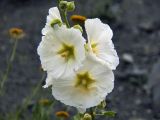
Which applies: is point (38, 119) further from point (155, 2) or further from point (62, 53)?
point (155, 2)

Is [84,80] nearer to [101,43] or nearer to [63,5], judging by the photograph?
[101,43]

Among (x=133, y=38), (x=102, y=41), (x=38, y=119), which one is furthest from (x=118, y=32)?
(x=102, y=41)

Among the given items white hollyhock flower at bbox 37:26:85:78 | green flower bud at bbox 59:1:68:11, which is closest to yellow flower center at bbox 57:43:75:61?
white hollyhock flower at bbox 37:26:85:78

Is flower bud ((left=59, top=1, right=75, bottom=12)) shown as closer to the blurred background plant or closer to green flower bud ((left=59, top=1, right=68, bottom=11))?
green flower bud ((left=59, top=1, right=68, bottom=11))

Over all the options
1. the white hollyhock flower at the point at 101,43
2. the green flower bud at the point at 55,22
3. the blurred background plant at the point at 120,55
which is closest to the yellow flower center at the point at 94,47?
the white hollyhock flower at the point at 101,43

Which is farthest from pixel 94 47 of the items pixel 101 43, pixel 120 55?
pixel 120 55
